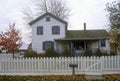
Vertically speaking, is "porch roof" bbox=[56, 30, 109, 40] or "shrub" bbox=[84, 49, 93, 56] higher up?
"porch roof" bbox=[56, 30, 109, 40]

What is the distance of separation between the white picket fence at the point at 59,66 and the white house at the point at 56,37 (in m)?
17.9

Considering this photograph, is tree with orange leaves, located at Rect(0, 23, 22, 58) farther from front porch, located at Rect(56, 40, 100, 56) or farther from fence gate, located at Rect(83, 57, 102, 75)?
fence gate, located at Rect(83, 57, 102, 75)

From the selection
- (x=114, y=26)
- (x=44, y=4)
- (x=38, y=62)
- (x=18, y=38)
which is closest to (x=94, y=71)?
(x=38, y=62)

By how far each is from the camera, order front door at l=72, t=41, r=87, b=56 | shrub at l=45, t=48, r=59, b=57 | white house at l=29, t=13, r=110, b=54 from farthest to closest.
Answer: front door at l=72, t=41, r=87, b=56, white house at l=29, t=13, r=110, b=54, shrub at l=45, t=48, r=59, b=57

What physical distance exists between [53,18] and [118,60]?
19590mm

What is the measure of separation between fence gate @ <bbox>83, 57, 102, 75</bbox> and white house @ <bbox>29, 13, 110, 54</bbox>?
18243 mm

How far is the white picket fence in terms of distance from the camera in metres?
15.9

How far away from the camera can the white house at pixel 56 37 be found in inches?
1369

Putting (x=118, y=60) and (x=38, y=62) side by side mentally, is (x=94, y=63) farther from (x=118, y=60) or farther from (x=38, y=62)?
(x=38, y=62)

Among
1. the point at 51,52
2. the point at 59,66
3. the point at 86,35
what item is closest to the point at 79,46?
the point at 86,35

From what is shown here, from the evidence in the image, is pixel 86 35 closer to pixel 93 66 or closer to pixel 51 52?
pixel 51 52

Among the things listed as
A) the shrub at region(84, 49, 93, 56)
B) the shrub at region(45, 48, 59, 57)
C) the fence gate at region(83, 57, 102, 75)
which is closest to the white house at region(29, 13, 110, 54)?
the shrub at region(84, 49, 93, 56)

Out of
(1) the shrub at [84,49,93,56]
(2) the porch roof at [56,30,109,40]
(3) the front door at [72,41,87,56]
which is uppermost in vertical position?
(2) the porch roof at [56,30,109,40]

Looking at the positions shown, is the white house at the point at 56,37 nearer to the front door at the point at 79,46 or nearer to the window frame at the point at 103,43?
the front door at the point at 79,46
